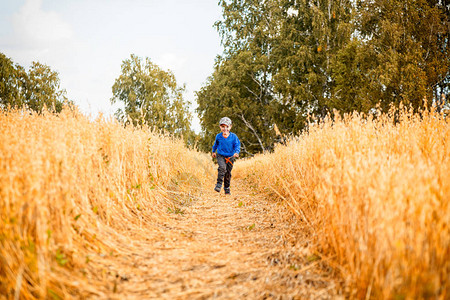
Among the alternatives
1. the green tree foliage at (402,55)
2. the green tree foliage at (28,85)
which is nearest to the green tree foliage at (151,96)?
the green tree foliage at (28,85)

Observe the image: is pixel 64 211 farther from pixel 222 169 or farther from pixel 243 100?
pixel 243 100

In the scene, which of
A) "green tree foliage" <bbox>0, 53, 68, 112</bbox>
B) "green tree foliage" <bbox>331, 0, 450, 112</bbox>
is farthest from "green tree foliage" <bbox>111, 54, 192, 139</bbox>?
"green tree foliage" <bbox>331, 0, 450, 112</bbox>

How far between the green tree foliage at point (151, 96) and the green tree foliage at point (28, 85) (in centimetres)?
725

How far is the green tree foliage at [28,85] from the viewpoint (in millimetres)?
26297

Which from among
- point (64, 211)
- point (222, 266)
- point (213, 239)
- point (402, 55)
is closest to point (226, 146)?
point (213, 239)

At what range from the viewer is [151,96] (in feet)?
110

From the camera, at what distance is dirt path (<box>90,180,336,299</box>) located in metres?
1.95

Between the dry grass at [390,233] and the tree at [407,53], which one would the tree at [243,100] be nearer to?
the tree at [407,53]

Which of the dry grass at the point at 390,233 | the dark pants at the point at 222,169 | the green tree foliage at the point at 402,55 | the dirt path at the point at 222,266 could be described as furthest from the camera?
the green tree foliage at the point at 402,55

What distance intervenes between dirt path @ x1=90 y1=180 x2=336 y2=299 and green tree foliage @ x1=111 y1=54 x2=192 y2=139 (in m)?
29.9

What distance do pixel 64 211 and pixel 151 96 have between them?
109ft

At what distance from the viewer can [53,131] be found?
283cm

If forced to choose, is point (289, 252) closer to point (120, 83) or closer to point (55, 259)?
point (55, 259)

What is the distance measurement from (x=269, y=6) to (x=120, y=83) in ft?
67.7
